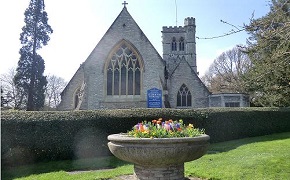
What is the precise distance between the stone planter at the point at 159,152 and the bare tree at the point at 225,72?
128ft

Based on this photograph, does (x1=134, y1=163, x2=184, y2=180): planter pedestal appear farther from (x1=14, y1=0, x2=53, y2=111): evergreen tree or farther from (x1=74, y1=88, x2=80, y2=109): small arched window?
(x1=14, y1=0, x2=53, y2=111): evergreen tree

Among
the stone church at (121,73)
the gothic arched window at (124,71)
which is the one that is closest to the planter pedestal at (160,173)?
the stone church at (121,73)

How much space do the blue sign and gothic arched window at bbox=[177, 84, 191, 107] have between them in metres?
4.64

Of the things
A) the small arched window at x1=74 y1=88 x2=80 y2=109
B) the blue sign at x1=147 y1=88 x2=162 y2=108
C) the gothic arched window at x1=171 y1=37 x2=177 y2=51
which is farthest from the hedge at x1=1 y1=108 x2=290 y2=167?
the gothic arched window at x1=171 y1=37 x2=177 y2=51

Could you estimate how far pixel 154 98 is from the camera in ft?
68.1

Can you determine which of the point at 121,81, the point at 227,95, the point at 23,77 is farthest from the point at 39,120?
the point at 23,77

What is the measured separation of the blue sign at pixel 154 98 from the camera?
20484 mm

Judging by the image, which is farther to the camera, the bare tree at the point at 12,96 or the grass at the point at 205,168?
the bare tree at the point at 12,96

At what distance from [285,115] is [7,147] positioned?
17762mm

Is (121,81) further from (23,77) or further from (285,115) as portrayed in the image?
(23,77)

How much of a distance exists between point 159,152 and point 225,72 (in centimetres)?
4849

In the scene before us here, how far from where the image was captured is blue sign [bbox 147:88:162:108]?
2048 cm

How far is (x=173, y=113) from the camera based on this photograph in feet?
45.4

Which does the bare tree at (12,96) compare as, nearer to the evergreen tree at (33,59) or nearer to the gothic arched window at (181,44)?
the evergreen tree at (33,59)
